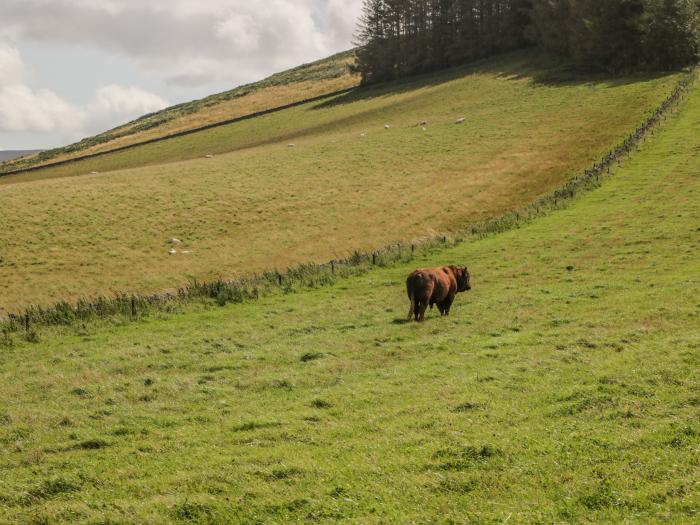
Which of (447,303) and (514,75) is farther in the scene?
(514,75)

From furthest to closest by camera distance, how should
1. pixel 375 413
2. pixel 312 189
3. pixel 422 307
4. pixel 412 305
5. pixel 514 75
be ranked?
pixel 514 75
pixel 312 189
pixel 412 305
pixel 422 307
pixel 375 413

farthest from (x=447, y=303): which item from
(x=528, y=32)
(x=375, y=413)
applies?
(x=528, y=32)

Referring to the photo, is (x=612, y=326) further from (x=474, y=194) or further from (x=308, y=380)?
(x=474, y=194)

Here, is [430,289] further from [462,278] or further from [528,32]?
[528,32]

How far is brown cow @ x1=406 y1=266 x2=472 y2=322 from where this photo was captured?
22828 mm

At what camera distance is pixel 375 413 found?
13.3 metres

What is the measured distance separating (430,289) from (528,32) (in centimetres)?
9402

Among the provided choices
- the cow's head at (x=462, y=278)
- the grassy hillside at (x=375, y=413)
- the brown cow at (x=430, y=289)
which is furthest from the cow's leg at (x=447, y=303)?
the cow's head at (x=462, y=278)

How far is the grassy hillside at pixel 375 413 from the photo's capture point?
9.25 m

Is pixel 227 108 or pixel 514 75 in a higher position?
pixel 227 108

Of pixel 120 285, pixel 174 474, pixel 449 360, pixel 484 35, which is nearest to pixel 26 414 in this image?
pixel 174 474

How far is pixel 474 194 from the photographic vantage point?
54875 millimetres

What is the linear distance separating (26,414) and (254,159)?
5862cm

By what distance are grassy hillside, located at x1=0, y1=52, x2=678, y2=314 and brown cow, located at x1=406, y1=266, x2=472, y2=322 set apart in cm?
1980
